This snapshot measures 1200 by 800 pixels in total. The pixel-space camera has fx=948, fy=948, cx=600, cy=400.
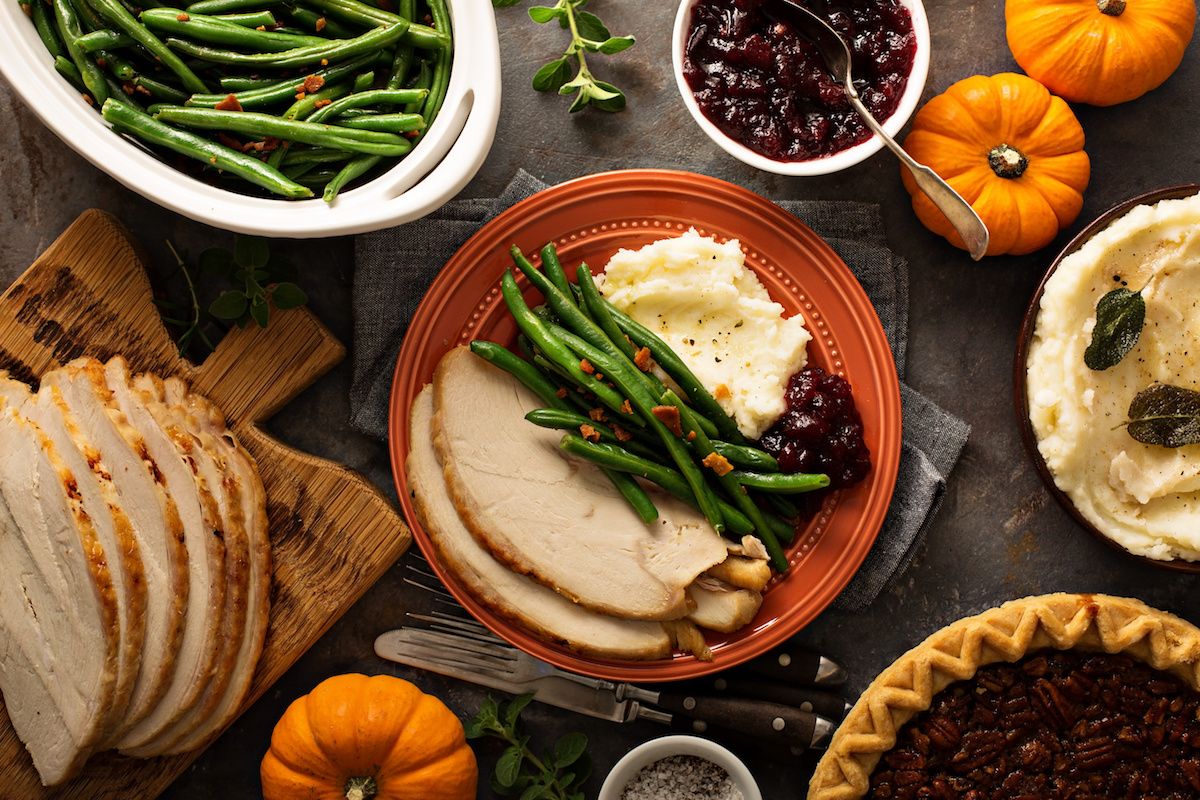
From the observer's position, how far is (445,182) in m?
3.54

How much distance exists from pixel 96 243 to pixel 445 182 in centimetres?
173

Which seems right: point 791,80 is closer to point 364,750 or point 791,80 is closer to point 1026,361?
point 1026,361

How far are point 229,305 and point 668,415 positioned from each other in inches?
77.2

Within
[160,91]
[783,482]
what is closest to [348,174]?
[160,91]

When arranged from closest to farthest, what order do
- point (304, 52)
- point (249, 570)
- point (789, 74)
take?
point (304, 52) → point (789, 74) → point (249, 570)

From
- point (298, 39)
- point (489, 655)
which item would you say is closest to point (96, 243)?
point (298, 39)

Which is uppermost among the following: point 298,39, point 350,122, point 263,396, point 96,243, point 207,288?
point 298,39

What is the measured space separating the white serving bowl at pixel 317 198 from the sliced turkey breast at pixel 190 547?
947mm

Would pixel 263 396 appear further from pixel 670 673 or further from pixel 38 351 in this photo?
pixel 670 673

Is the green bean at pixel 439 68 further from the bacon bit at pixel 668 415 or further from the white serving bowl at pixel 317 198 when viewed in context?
the bacon bit at pixel 668 415

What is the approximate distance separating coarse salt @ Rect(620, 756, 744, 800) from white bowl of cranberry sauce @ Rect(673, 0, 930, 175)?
2590 mm

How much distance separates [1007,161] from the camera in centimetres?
398

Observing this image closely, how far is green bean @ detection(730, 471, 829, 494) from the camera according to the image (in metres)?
3.91

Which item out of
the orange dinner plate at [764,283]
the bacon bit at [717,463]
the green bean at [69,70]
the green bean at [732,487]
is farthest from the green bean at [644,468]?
the green bean at [69,70]
